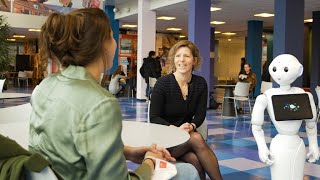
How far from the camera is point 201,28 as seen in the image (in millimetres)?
9469

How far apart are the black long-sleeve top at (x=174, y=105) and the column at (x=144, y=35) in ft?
32.5

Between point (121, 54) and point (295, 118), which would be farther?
point (121, 54)

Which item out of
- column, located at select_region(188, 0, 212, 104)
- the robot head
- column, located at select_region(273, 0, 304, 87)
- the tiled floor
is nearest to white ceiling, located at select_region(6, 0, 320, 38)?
column, located at select_region(188, 0, 212, 104)

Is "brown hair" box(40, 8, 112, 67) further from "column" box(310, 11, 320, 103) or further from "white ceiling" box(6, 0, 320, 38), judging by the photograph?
"column" box(310, 11, 320, 103)

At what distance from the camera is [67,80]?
1.21 metres

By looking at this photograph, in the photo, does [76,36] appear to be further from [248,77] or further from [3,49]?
[248,77]

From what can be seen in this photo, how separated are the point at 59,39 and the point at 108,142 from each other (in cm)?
37

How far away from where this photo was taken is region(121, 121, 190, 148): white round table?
1.82m

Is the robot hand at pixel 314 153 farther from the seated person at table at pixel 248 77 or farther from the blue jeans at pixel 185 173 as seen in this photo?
the seated person at table at pixel 248 77

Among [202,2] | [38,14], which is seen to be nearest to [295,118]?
[202,2]

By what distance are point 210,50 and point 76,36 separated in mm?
14881

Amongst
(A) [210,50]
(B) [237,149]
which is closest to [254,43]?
(A) [210,50]

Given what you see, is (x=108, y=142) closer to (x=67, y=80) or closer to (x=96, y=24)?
(x=67, y=80)

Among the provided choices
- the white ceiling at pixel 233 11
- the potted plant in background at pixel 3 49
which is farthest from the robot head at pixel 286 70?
the white ceiling at pixel 233 11
